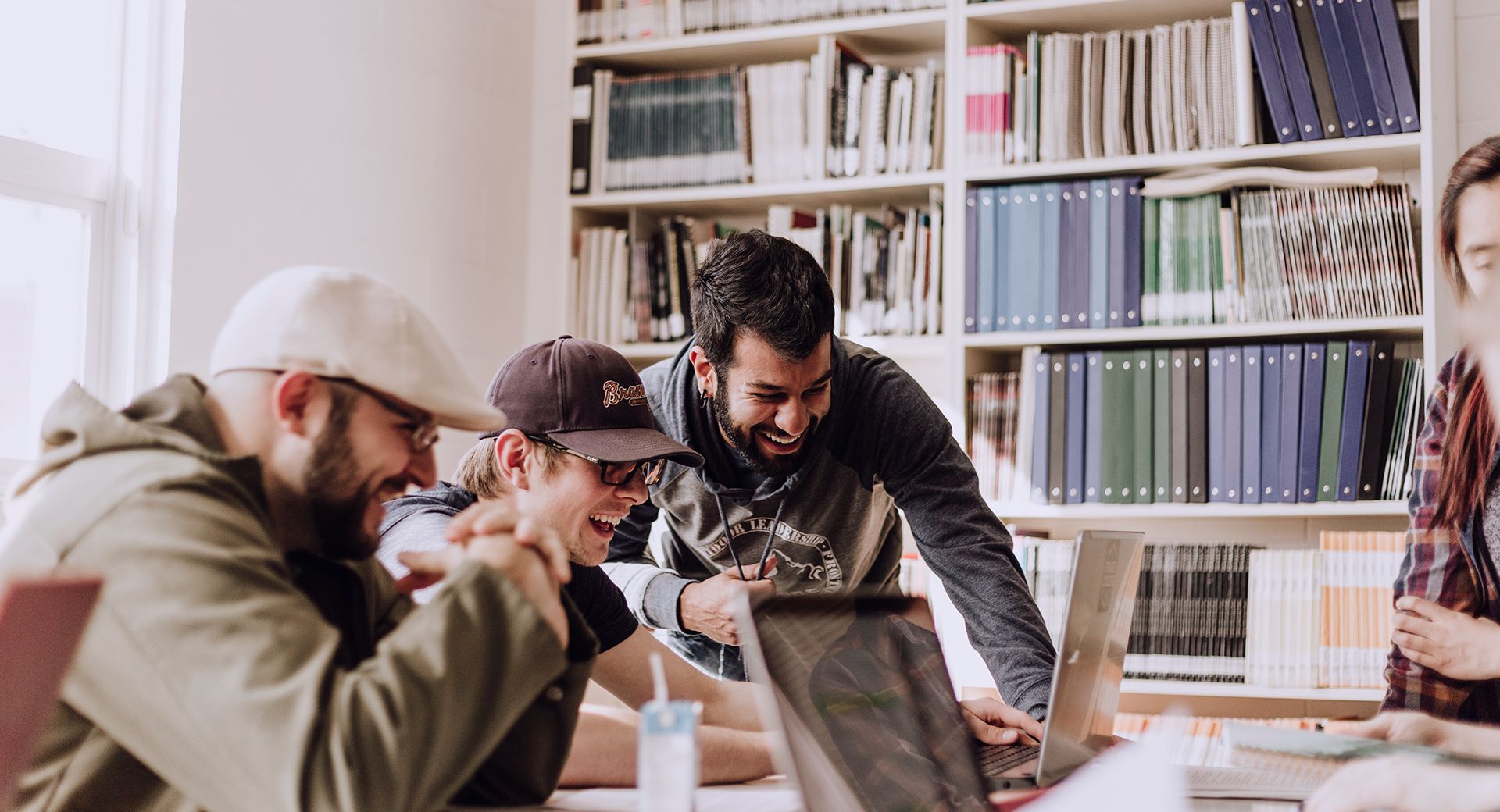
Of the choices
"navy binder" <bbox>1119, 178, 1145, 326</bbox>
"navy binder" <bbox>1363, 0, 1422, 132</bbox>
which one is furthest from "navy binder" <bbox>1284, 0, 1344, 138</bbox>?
"navy binder" <bbox>1119, 178, 1145, 326</bbox>

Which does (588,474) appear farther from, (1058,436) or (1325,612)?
(1325,612)

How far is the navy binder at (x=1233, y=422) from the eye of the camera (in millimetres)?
2830

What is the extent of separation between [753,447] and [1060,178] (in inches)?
56.3

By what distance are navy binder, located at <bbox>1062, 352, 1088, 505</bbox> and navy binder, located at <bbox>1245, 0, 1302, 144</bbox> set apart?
2.12 feet

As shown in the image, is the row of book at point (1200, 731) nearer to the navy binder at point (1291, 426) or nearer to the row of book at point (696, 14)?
the navy binder at point (1291, 426)

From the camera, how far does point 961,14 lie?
10.1ft

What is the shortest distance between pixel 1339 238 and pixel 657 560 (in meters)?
1.61

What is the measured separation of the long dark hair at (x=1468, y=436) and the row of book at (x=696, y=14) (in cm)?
146

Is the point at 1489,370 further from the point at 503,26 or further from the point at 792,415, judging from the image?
the point at 503,26

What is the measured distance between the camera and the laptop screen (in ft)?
3.47

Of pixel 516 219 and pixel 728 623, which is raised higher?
pixel 516 219

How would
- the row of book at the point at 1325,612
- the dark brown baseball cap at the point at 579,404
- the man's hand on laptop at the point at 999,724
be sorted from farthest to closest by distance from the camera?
the row of book at the point at 1325,612
the dark brown baseball cap at the point at 579,404
the man's hand on laptop at the point at 999,724

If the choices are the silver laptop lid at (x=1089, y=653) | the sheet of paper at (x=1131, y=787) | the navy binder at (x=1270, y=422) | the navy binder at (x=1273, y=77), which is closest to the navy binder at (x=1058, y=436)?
the navy binder at (x=1270, y=422)

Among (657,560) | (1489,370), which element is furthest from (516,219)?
(1489,370)
